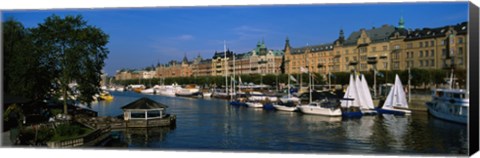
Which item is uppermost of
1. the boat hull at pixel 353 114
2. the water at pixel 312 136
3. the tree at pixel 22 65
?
the tree at pixel 22 65

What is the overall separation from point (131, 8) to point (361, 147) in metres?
11.1

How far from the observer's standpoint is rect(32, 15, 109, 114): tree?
24.7 meters

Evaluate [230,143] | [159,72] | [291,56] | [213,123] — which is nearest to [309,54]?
[291,56]

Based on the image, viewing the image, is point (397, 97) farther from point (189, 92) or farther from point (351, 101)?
point (189, 92)

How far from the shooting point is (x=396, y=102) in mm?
38719

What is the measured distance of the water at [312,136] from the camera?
21.5 m

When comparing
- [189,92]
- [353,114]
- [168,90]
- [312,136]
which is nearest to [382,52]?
[353,114]

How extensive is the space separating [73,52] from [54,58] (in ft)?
3.44

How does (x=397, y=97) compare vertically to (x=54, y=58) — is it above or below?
below

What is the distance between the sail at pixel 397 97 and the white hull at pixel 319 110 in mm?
4100

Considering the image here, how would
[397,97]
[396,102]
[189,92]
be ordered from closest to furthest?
[397,97] → [396,102] → [189,92]

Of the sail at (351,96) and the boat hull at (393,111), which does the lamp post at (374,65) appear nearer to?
the sail at (351,96)

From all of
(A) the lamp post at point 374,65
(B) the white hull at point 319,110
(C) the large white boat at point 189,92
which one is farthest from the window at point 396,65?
(C) the large white boat at point 189,92

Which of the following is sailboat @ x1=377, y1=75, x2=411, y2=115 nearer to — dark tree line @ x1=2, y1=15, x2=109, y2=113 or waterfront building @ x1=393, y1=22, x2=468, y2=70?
waterfront building @ x1=393, y1=22, x2=468, y2=70
